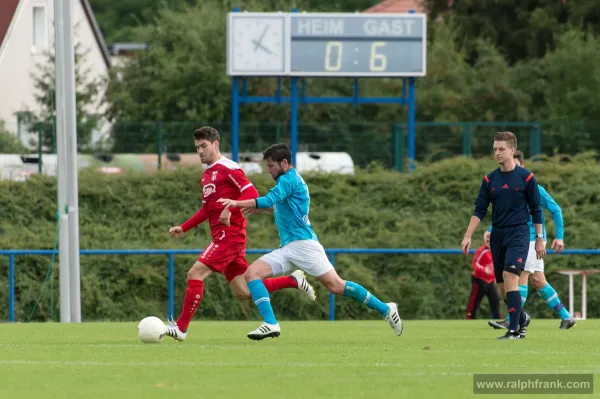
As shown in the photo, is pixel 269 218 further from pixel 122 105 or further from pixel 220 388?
pixel 122 105

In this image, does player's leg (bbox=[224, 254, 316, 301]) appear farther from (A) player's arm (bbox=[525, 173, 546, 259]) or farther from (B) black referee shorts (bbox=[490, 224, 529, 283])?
(A) player's arm (bbox=[525, 173, 546, 259])

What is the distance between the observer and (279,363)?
30.9 ft

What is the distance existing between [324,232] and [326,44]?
4394 millimetres

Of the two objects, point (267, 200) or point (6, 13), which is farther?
point (6, 13)

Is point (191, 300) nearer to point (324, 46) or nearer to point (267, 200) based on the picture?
point (267, 200)

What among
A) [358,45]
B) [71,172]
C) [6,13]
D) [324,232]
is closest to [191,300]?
[71,172]

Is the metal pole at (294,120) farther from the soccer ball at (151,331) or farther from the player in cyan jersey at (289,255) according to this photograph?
the soccer ball at (151,331)

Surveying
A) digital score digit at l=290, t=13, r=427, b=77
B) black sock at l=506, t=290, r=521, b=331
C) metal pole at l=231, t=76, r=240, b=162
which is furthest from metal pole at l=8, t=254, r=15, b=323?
black sock at l=506, t=290, r=521, b=331

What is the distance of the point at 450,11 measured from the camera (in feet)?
155

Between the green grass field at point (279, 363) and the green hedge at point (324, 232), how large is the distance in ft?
25.5

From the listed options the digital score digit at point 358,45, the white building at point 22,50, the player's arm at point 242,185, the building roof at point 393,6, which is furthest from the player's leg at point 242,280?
the building roof at point 393,6

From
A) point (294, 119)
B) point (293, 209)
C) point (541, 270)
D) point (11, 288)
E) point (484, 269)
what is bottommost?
point (11, 288)

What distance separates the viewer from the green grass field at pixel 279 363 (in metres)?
7.85

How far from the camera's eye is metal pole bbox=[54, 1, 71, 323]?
18531mm
